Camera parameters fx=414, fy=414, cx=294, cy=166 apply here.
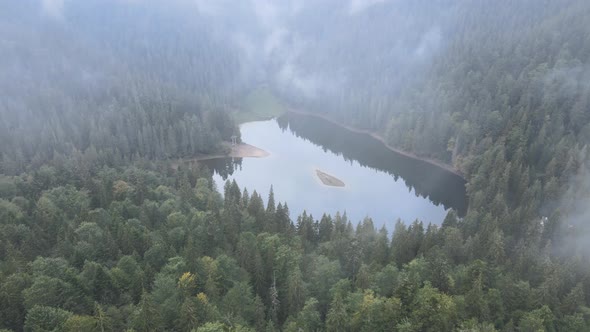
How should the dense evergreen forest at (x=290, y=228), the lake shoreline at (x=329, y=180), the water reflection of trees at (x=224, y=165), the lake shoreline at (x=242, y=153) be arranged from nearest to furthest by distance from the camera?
the dense evergreen forest at (x=290, y=228) → the lake shoreline at (x=329, y=180) → the water reflection of trees at (x=224, y=165) → the lake shoreline at (x=242, y=153)

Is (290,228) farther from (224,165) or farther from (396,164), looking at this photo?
(396,164)

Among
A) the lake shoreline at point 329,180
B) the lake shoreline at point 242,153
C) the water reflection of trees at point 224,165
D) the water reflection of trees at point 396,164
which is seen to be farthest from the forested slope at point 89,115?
the water reflection of trees at point 396,164

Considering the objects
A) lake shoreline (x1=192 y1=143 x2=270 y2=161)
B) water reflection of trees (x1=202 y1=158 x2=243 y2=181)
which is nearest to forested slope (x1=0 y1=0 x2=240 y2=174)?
lake shoreline (x1=192 y1=143 x2=270 y2=161)

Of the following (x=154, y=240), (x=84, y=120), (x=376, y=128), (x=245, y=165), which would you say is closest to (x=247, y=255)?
(x=154, y=240)

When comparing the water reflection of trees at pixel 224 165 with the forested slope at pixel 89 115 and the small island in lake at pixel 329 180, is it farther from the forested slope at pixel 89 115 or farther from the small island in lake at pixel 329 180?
the small island in lake at pixel 329 180

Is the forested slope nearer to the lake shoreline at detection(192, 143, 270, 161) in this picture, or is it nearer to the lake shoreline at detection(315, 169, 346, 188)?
the lake shoreline at detection(192, 143, 270, 161)

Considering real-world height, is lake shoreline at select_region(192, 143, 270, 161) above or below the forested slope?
below
